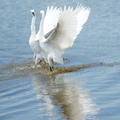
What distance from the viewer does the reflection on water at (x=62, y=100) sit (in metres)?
7.39

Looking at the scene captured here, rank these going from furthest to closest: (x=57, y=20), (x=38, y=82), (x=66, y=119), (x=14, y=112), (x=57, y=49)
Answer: (x=57, y=49) < (x=57, y=20) < (x=38, y=82) < (x=14, y=112) < (x=66, y=119)

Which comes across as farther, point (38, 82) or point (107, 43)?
point (107, 43)

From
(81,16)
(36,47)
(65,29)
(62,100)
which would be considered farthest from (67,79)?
(81,16)

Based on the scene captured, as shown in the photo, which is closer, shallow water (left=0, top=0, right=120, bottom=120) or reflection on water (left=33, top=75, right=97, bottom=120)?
reflection on water (left=33, top=75, right=97, bottom=120)

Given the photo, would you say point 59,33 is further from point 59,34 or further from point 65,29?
point 65,29

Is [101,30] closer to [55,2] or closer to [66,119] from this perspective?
[55,2]

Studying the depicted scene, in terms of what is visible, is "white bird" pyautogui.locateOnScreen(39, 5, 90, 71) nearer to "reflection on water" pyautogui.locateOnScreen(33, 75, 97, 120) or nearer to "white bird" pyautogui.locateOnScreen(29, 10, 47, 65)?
"white bird" pyautogui.locateOnScreen(29, 10, 47, 65)

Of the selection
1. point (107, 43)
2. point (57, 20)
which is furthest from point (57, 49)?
point (107, 43)

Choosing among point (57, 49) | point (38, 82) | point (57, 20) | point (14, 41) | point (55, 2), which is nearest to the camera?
point (38, 82)

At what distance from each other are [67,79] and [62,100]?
226 cm

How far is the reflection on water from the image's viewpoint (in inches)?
291

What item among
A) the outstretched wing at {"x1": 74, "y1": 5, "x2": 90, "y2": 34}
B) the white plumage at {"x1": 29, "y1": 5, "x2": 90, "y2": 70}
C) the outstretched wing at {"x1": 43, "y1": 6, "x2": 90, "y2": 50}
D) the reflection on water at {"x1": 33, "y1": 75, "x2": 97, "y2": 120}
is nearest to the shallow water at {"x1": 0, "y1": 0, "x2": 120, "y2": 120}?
the reflection on water at {"x1": 33, "y1": 75, "x2": 97, "y2": 120}

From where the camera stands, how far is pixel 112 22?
803 inches

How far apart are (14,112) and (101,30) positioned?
11.6m
